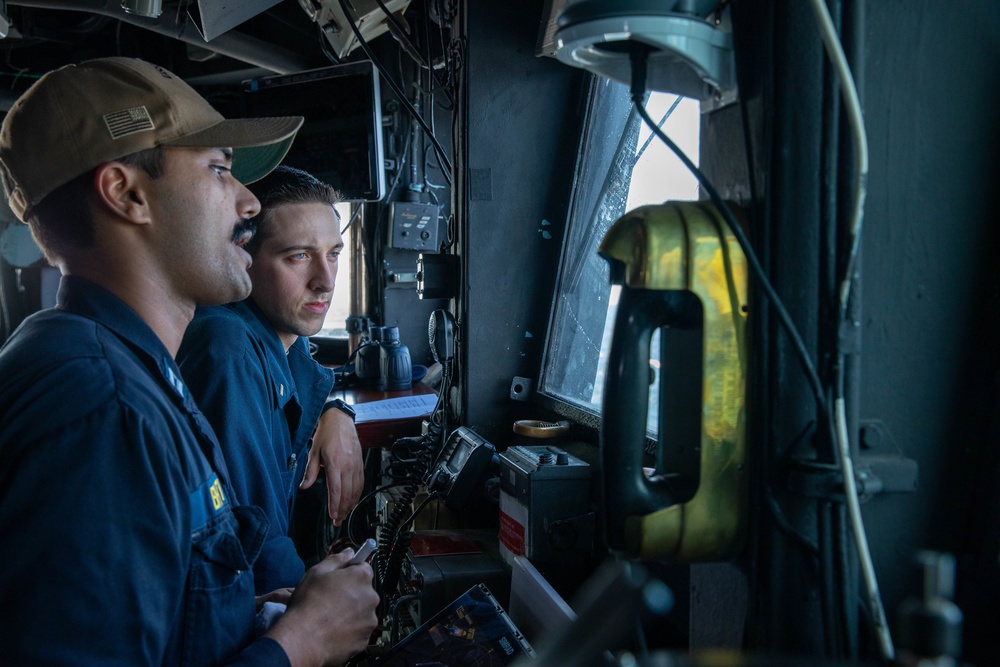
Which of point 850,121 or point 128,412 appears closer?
point 850,121

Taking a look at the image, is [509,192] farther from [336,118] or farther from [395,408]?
[336,118]

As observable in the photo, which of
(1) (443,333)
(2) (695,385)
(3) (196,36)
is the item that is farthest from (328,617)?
(3) (196,36)

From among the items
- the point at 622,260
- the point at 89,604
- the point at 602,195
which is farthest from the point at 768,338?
the point at 602,195

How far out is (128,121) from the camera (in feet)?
3.91

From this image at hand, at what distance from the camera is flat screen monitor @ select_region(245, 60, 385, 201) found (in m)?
3.35

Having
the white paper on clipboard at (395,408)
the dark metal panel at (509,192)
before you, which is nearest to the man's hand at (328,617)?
the dark metal panel at (509,192)

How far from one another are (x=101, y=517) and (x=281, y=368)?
1.10 m

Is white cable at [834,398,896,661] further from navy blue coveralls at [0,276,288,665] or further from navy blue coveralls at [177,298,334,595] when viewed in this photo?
navy blue coveralls at [177,298,334,595]

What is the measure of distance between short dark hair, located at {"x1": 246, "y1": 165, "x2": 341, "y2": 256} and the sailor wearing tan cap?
55 cm

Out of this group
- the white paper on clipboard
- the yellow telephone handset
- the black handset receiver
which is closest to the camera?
the yellow telephone handset

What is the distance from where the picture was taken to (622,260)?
787mm

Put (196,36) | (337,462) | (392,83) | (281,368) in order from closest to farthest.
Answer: (281,368) → (337,462) → (392,83) → (196,36)

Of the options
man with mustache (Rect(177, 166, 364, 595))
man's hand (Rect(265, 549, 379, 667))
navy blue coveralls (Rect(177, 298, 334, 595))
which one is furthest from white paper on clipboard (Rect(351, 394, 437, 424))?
man's hand (Rect(265, 549, 379, 667))

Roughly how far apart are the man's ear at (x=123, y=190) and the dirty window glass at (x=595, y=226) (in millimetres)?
1046
